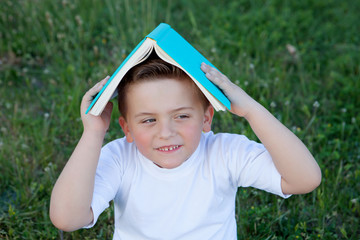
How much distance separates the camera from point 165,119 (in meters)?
2.08

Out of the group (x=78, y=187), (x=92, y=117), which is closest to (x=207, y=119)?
(x=92, y=117)

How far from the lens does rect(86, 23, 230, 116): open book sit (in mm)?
1833

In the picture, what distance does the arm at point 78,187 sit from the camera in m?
2.01

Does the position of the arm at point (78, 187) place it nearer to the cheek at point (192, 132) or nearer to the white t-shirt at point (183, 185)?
the white t-shirt at point (183, 185)

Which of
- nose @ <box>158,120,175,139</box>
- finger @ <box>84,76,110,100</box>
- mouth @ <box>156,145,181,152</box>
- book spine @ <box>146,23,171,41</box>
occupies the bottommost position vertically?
mouth @ <box>156,145,181,152</box>

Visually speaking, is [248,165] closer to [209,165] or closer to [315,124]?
[209,165]

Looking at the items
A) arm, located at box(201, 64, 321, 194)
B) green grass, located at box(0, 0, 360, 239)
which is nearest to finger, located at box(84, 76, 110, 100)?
arm, located at box(201, 64, 321, 194)

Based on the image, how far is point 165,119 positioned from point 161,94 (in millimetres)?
111

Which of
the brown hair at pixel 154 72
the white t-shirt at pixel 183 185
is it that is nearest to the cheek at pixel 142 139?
the white t-shirt at pixel 183 185

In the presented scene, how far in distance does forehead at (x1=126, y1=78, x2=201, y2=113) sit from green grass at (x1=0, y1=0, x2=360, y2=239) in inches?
45.9

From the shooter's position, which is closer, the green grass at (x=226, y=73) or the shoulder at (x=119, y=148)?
the shoulder at (x=119, y=148)

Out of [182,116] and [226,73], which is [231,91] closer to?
[182,116]

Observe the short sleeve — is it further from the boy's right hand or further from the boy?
the boy's right hand

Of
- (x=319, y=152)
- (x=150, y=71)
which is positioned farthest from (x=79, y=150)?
(x=319, y=152)
